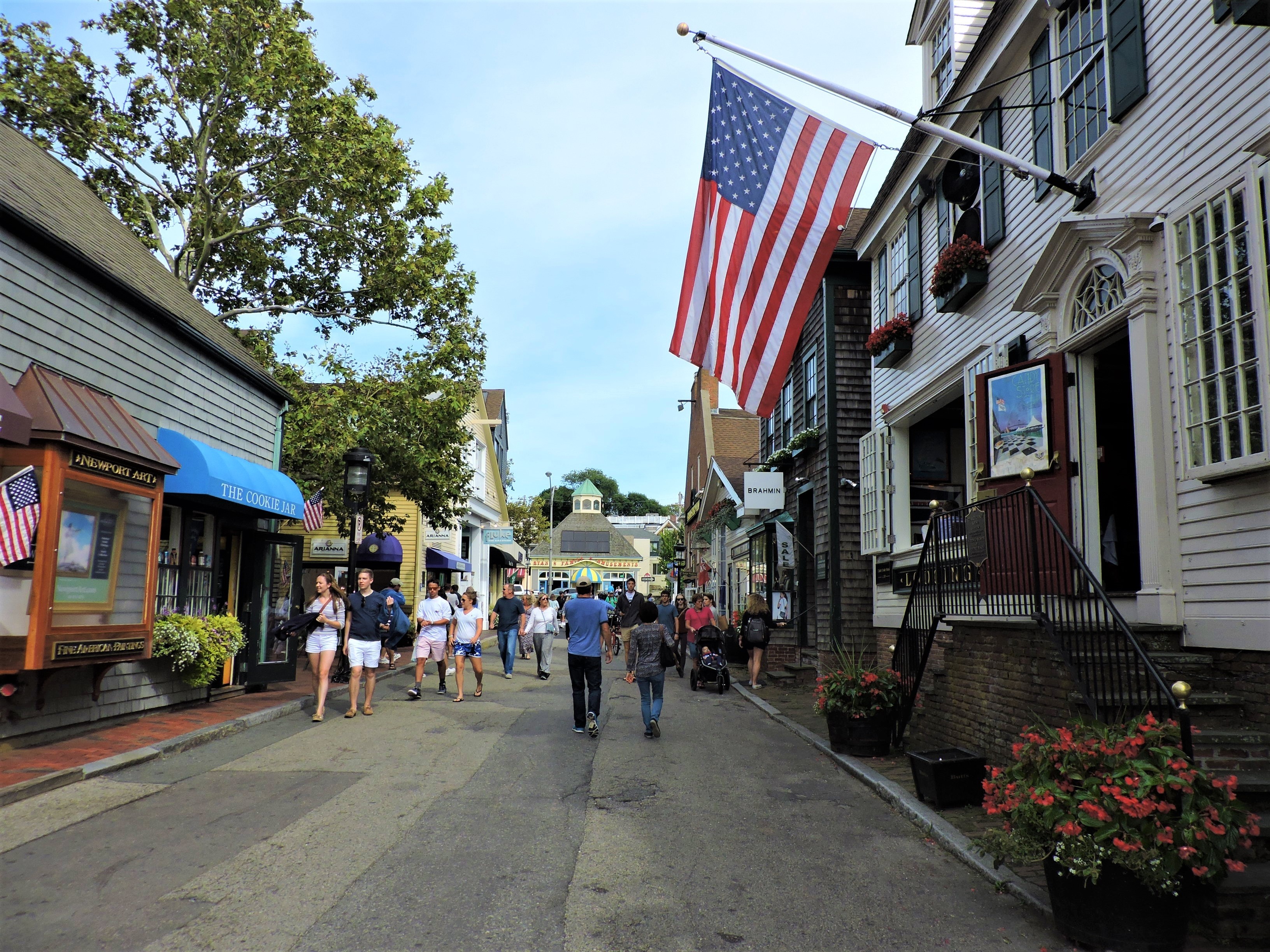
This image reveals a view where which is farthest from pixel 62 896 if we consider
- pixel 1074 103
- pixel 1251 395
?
pixel 1074 103

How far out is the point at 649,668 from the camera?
1054 centimetres

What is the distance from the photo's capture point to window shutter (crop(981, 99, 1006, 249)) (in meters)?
10.5

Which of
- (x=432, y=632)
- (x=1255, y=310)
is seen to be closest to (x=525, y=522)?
(x=432, y=632)

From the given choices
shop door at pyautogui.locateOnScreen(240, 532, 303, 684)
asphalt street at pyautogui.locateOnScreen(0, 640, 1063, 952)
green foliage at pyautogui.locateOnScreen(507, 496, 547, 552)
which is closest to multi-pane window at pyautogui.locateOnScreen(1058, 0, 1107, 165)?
asphalt street at pyautogui.locateOnScreen(0, 640, 1063, 952)

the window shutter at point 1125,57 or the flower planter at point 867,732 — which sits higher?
the window shutter at point 1125,57

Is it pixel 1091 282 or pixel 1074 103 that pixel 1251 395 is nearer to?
pixel 1091 282

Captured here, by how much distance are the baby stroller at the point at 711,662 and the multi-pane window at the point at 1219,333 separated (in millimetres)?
10457

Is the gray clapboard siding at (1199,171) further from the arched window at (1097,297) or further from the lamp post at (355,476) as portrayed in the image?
the lamp post at (355,476)

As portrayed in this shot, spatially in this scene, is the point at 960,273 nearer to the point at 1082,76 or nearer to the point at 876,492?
the point at 1082,76

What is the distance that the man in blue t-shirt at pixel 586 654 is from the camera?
34.7ft

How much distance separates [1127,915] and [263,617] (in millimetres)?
12329

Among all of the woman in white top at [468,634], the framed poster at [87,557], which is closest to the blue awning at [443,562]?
A: the woman in white top at [468,634]

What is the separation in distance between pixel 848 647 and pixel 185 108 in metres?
15.6

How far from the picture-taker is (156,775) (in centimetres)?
801
